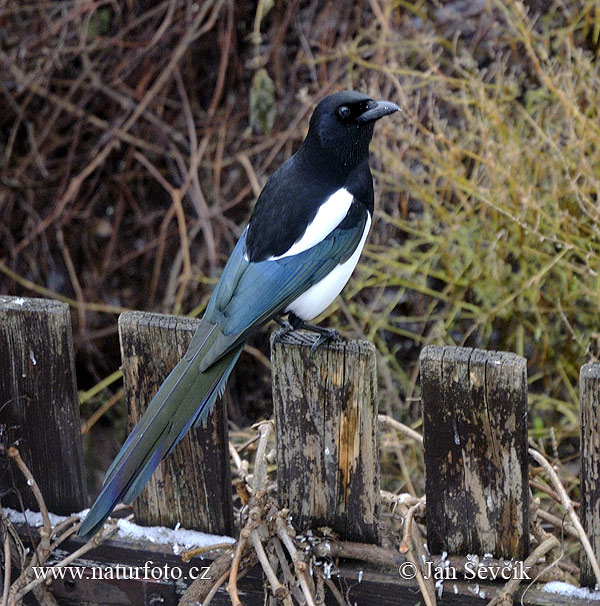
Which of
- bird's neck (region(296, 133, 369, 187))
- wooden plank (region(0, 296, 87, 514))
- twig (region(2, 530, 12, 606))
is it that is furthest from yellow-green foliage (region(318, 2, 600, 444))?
twig (region(2, 530, 12, 606))

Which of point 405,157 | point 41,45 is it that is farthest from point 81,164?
point 405,157

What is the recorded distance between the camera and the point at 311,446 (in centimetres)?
159

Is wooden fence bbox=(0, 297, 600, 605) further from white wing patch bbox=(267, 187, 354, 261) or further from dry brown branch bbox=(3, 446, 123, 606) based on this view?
white wing patch bbox=(267, 187, 354, 261)

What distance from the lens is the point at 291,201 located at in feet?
6.34

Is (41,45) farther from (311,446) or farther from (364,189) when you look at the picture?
(311,446)

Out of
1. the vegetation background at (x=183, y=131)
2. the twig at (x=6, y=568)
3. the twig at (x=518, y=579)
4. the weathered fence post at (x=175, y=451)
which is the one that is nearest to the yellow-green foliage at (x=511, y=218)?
the vegetation background at (x=183, y=131)

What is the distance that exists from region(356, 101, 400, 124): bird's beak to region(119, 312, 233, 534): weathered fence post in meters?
0.62

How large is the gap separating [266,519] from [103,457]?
1952 millimetres

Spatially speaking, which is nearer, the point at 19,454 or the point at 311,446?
the point at 311,446

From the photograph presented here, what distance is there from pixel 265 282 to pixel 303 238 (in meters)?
0.15

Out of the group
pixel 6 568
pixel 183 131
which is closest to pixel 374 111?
pixel 6 568

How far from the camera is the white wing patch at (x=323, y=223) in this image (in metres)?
1.91

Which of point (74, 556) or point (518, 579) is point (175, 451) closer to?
point (74, 556)

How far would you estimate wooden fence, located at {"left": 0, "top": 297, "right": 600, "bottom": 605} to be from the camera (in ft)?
4.73
